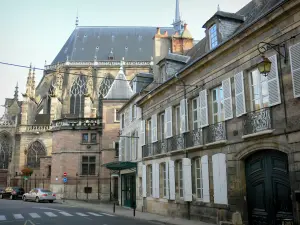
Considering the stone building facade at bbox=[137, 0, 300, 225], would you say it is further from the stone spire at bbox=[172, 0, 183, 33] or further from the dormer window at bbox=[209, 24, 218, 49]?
the stone spire at bbox=[172, 0, 183, 33]

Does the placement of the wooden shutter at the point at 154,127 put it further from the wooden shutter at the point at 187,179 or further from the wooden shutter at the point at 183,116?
the wooden shutter at the point at 187,179

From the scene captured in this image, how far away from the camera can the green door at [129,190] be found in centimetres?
2112

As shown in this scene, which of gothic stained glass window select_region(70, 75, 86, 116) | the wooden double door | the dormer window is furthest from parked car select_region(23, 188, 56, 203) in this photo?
the wooden double door

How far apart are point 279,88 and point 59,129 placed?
24.6m

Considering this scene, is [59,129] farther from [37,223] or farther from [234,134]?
[234,134]

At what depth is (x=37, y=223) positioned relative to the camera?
38.5 ft

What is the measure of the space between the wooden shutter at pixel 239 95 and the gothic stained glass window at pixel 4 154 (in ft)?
122

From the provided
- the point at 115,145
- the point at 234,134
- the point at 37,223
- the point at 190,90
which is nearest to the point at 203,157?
the point at 234,134

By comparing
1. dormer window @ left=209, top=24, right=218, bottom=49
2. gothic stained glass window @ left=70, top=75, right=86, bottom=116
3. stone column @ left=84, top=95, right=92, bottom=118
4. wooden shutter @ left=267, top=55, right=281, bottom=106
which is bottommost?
wooden shutter @ left=267, top=55, right=281, bottom=106

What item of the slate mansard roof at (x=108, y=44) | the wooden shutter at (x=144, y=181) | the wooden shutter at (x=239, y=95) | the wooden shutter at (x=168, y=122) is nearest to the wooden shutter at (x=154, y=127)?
the wooden shutter at (x=168, y=122)

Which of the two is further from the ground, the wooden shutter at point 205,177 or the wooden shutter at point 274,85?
the wooden shutter at point 274,85

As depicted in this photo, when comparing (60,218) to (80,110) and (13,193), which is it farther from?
(80,110)

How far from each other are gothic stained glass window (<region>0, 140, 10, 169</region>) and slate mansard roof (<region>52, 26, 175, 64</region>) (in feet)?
44.5

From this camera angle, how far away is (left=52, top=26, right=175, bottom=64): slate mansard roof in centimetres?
4841
